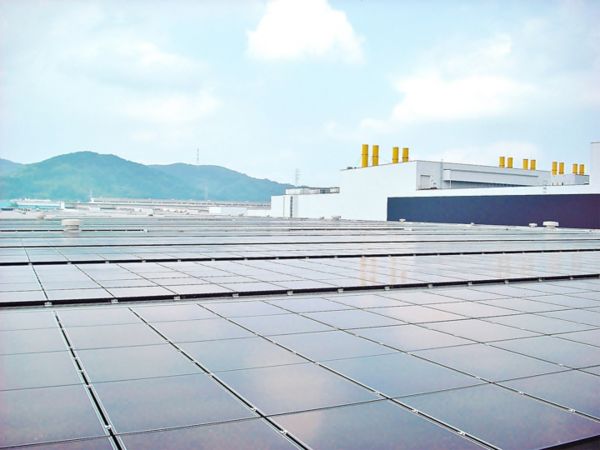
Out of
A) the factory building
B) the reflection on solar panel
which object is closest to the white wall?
the factory building

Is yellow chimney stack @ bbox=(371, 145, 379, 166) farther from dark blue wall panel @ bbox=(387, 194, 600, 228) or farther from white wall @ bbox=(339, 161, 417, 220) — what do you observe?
dark blue wall panel @ bbox=(387, 194, 600, 228)

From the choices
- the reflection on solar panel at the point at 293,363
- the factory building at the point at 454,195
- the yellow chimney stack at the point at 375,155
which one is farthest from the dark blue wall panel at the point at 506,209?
the reflection on solar panel at the point at 293,363

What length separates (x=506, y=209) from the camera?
2377 inches

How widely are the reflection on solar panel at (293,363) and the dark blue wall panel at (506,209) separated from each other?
45484 mm

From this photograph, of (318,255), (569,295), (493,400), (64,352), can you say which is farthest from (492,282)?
(64,352)

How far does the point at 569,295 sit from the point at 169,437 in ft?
32.5

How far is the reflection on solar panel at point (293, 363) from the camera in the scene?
Answer: 170 inches

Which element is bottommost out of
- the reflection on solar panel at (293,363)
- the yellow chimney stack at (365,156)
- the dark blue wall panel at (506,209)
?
the reflection on solar panel at (293,363)

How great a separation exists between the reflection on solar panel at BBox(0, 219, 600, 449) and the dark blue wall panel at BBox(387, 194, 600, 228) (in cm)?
4548

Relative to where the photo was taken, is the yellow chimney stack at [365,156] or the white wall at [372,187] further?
the yellow chimney stack at [365,156]

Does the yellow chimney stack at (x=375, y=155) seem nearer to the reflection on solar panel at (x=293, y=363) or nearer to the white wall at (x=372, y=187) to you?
the white wall at (x=372, y=187)

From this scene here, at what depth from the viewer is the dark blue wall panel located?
5359 cm

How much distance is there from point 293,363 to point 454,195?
61.2 metres

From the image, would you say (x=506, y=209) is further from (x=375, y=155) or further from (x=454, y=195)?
(x=375, y=155)
